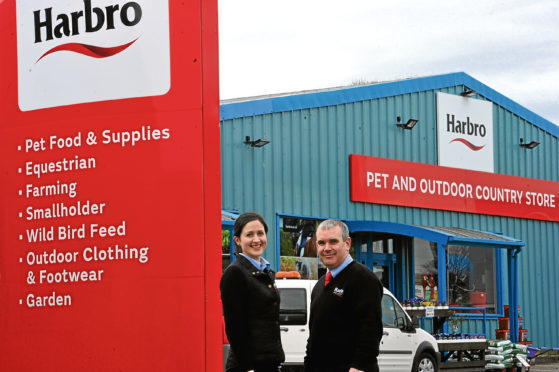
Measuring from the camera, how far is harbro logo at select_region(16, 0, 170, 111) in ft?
14.9

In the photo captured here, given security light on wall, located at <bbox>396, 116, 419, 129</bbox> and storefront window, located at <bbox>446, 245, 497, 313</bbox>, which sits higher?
security light on wall, located at <bbox>396, 116, 419, 129</bbox>

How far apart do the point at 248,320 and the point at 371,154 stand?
17056mm

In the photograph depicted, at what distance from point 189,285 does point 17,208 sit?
103 centimetres

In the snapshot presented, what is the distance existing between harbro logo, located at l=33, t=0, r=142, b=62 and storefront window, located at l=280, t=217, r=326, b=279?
14.8 m

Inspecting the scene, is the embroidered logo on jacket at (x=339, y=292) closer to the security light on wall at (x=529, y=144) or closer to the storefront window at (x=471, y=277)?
the storefront window at (x=471, y=277)

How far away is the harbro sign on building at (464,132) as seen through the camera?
2384cm

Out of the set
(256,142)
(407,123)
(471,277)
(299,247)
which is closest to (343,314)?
(256,142)

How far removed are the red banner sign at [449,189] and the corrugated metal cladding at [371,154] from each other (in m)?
0.21

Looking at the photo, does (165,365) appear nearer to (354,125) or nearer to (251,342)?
(251,342)

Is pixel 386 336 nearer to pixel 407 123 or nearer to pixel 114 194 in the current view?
pixel 407 123

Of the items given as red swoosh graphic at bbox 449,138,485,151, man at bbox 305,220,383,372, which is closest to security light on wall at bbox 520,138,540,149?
red swoosh graphic at bbox 449,138,485,151

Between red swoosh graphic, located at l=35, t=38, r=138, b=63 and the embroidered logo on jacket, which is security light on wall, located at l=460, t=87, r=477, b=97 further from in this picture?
red swoosh graphic, located at l=35, t=38, r=138, b=63

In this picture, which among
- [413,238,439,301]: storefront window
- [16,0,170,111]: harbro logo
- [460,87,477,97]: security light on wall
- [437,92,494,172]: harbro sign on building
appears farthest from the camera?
[460,87,477,97]: security light on wall

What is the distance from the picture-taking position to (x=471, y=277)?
24.0 meters
